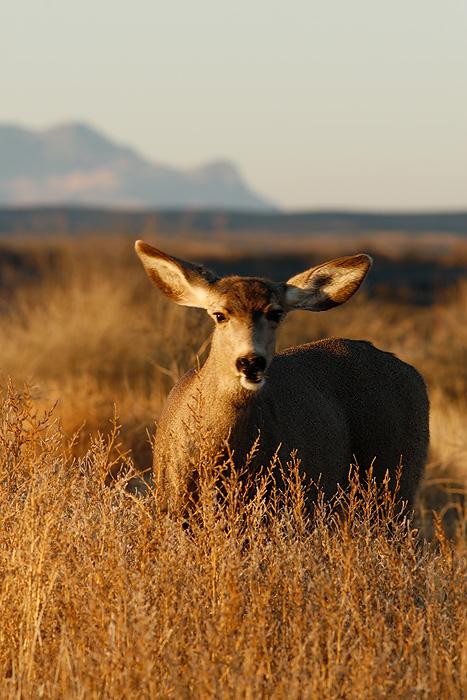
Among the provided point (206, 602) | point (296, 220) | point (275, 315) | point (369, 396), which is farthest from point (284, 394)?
point (296, 220)

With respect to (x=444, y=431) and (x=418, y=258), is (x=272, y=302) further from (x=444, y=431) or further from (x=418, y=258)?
(x=418, y=258)

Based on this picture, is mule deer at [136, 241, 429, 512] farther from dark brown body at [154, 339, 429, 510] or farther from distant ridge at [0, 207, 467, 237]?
distant ridge at [0, 207, 467, 237]

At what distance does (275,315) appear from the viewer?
16.4ft

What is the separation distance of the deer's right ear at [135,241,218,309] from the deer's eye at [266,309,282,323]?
1.36 feet

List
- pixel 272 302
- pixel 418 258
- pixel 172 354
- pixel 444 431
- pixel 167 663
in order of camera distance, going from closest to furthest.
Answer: pixel 167 663 < pixel 272 302 < pixel 172 354 < pixel 444 431 < pixel 418 258

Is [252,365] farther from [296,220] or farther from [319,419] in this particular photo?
[296,220]

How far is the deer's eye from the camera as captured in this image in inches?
194

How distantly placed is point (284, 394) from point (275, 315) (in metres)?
0.59

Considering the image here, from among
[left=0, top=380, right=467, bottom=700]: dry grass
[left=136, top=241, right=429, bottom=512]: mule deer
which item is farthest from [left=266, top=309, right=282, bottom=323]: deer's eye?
[left=0, top=380, right=467, bottom=700]: dry grass

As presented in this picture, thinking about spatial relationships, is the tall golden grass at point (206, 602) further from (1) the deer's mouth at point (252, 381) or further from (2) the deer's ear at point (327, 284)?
(2) the deer's ear at point (327, 284)

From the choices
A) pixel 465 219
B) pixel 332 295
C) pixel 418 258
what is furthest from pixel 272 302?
pixel 465 219

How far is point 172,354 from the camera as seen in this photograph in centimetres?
830

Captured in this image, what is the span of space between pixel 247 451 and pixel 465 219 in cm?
16431

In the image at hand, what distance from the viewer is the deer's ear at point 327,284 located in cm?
530
